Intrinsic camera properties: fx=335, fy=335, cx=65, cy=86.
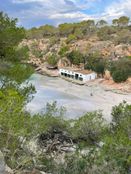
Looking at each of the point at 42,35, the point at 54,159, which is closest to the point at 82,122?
the point at 54,159

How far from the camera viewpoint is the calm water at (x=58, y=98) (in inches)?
1287

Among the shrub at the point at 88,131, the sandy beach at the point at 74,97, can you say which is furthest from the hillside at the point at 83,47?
the shrub at the point at 88,131

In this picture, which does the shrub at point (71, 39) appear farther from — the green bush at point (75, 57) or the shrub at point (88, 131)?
the shrub at point (88, 131)

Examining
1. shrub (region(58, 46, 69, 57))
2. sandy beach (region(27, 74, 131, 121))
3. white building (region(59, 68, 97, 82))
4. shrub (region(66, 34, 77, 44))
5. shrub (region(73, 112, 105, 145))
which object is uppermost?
shrub (region(66, 34, 77, 44))

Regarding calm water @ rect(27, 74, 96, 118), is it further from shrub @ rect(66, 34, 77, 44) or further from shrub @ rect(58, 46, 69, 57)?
shrub @ rect(66, 34, 77, 44)

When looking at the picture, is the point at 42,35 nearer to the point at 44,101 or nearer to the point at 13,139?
the point at 44,101

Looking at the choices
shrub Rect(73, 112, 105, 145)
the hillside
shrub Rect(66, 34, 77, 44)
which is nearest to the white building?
the hillside

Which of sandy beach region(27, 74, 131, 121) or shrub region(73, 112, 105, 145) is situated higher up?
shrub region(73, 112, 105, 145)

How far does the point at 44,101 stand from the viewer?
3728cm

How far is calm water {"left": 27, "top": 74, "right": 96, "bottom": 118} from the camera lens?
3269cm

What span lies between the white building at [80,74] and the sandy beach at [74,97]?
6.71ft

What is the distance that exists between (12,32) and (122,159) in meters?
6.32

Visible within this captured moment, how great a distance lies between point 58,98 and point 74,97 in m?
2.16

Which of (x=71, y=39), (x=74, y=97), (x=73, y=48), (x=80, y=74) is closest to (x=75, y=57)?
(x=80, y=74)
